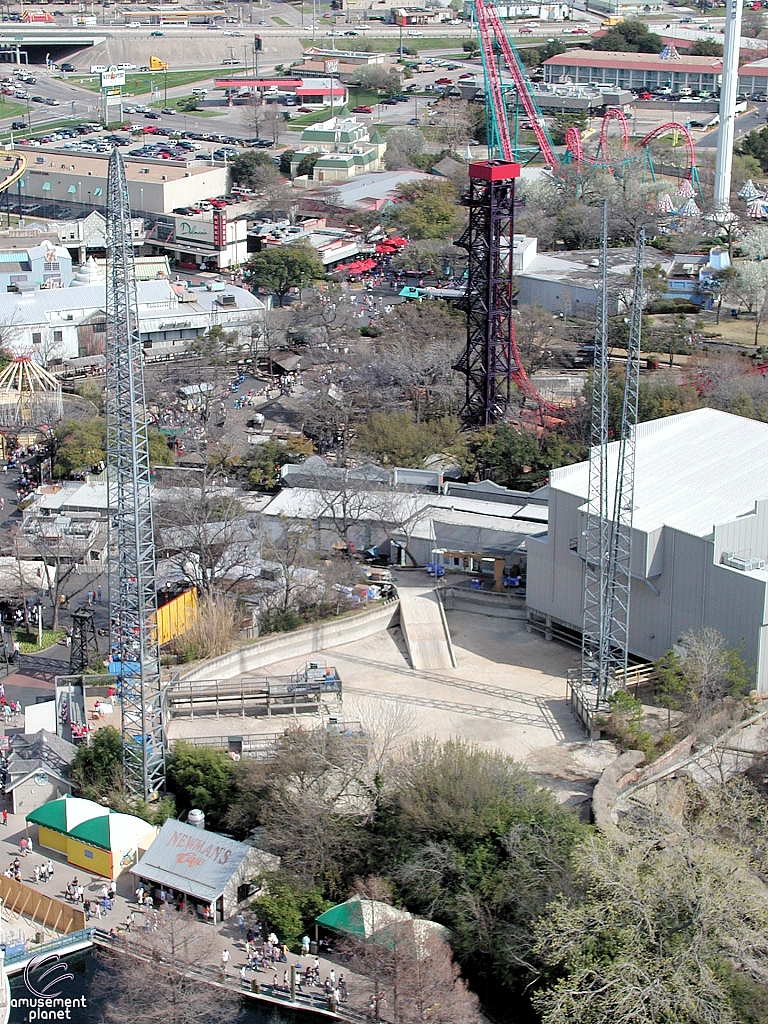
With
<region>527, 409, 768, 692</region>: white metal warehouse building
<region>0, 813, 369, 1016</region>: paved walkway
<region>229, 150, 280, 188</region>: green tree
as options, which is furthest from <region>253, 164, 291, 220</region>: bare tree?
<region>0, 813, 369, 1016</region>: paved walkway

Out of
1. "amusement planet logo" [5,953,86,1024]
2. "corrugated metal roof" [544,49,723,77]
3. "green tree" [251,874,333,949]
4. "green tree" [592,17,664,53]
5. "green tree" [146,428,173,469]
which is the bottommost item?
"amusement planet logo" [5,953,86,1024]

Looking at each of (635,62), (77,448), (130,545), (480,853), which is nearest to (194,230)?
(77,448)

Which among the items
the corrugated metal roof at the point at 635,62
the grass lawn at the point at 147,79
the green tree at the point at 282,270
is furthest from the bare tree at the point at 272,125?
the green tree at the point at 282,270

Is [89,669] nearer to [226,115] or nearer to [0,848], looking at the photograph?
[0,848]

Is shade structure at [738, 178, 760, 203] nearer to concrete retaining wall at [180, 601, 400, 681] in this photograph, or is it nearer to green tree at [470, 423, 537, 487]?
green tree at [470, 423, 537, 487]

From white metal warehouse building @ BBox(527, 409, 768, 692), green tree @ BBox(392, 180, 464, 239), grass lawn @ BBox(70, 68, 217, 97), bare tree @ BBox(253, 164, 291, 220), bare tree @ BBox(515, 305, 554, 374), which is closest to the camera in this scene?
white metal warehouse building @ BBox(527, 409, 768, 692)

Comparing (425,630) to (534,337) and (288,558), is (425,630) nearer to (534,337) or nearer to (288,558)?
(288,558)
